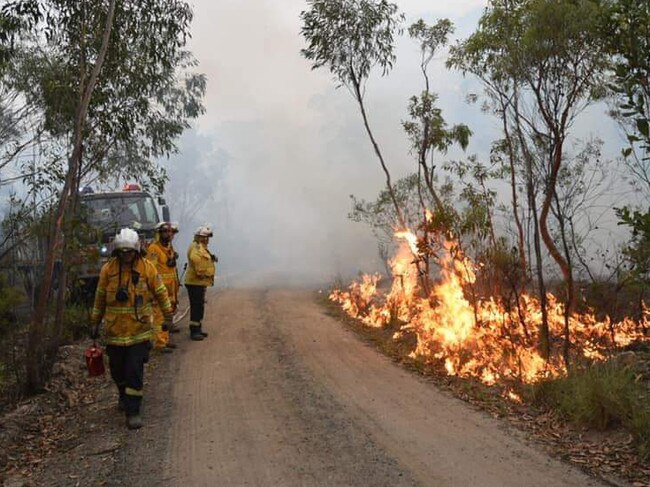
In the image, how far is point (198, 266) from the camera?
373 inches

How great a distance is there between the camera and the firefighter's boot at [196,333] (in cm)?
957

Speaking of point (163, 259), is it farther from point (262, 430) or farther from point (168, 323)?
point (262, 430)

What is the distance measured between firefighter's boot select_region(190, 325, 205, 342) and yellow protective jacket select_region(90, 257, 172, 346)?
3.70 meters

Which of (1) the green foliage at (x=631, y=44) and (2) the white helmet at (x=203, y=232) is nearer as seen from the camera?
(1) the green foliage at (x=631, y=44)

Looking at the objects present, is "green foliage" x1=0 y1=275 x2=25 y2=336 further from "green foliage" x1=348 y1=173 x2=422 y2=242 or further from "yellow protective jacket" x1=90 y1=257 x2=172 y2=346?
"green foliage" x1=348 y1=173 x2=422 y2=242

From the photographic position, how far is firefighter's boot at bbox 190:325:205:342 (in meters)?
9.57

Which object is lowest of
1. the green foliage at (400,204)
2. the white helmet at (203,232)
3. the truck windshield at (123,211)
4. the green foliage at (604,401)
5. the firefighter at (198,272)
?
the green foliage at (604,401)

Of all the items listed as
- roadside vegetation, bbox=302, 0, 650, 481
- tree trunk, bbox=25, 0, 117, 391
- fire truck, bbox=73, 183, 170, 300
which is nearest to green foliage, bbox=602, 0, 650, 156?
roadside vegetation, bbox=302, 0, 650, 481

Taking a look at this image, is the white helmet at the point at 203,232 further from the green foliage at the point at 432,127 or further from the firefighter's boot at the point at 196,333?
the green foliage at the point at 432,127

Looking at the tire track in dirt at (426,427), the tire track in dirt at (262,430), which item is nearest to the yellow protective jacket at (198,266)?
the tire track in dirt at (262,430)

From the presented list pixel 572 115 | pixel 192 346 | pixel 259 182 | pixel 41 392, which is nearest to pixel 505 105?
pixel 572 115

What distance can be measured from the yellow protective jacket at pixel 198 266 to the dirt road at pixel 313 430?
1119 millimetres

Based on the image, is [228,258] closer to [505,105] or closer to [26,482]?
[505,105]

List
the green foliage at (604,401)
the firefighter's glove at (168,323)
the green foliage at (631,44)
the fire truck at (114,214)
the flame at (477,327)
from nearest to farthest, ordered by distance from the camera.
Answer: the green foliage at (631,44) < the green foliage at (604,401) < the firefighter's glove at (168,323) < the flame at (477,327) < the fire truck at (114,214)
